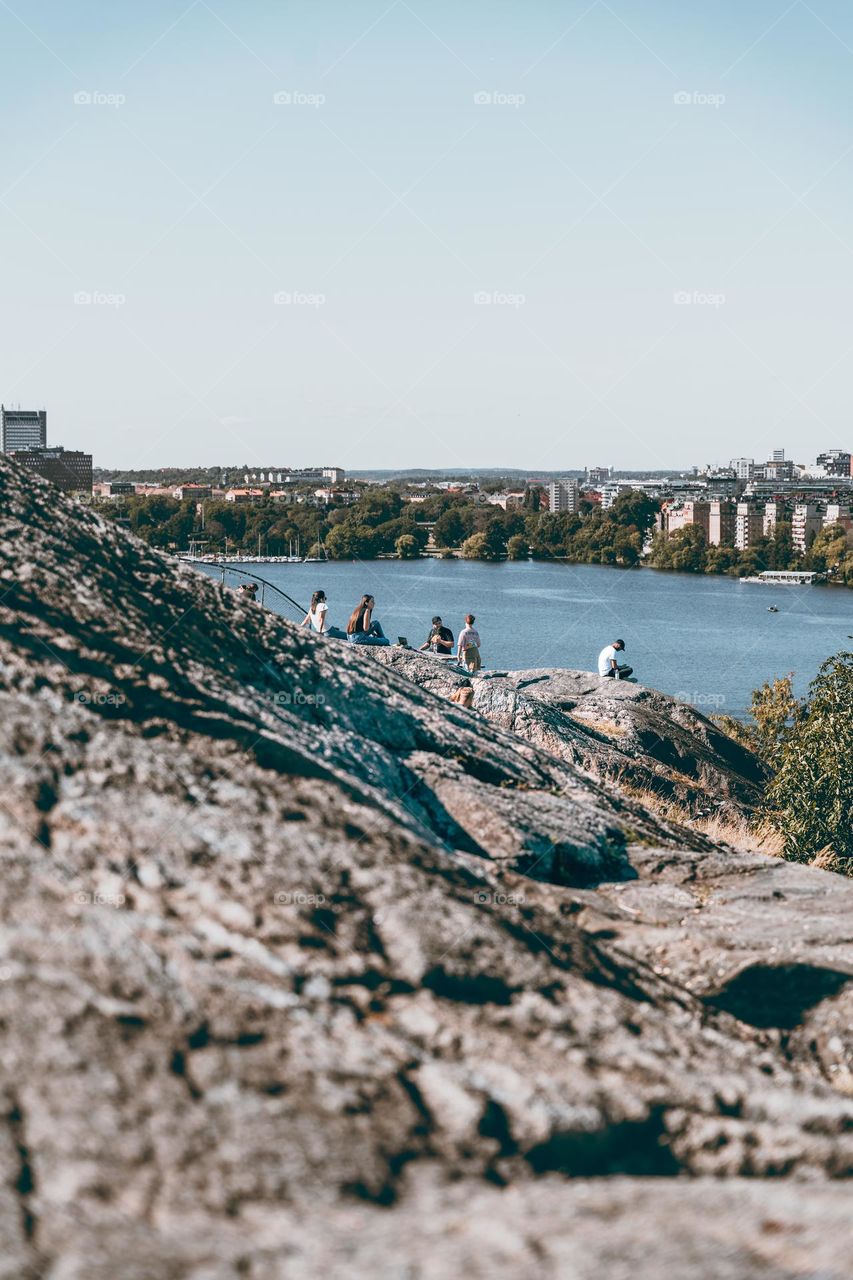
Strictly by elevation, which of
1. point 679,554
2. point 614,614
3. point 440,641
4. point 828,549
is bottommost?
point 614,614

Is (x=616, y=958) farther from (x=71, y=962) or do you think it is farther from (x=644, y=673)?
(x=644, y=673)

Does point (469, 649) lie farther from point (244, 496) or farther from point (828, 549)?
point (244, 496)

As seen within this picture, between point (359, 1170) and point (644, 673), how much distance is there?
65879 mm

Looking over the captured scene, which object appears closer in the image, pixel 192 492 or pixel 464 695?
pixel 464 695

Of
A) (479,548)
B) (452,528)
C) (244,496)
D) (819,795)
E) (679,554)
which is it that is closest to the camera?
(819,795)

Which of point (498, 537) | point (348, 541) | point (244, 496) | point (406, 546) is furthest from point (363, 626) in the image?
point (244, 496)

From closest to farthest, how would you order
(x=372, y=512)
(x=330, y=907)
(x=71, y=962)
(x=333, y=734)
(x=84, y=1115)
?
(x=84, y=1115), (x=71, y=962), (x=330, y=907), (x=333, y=734), (x=372, y=512)

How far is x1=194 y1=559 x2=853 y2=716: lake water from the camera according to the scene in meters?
71.5

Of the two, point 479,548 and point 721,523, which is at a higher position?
point 721,523

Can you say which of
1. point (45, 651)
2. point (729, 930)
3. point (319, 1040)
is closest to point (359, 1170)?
point (319, 1040)

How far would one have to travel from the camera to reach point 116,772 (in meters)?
4.74

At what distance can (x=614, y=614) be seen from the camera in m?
99.1

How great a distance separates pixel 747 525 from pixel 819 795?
164837mm

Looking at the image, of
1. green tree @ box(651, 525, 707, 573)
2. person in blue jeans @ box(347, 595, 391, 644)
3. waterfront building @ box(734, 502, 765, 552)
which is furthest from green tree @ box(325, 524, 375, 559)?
person in blue jeans @ box(347, 595, 391, 644)
